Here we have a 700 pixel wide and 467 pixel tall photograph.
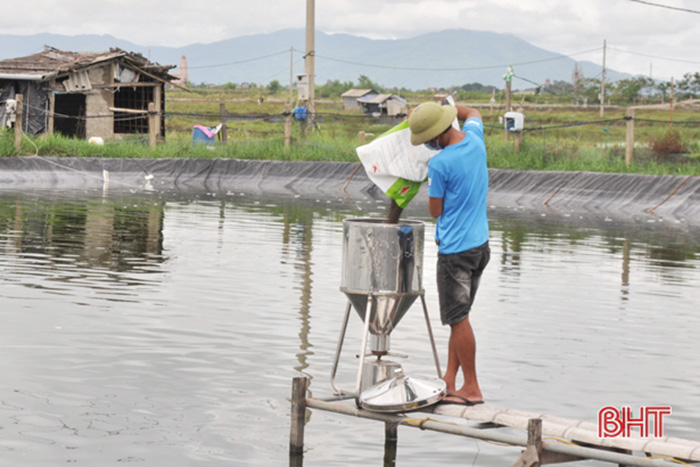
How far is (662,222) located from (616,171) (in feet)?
13.7

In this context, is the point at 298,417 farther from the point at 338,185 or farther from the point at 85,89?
the point at 85,89

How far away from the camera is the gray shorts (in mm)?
6449

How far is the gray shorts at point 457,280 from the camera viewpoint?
645 centimetres

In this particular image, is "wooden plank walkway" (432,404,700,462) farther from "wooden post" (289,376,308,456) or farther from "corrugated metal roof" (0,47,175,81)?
"corrugated metal roof" (0,47,175,81)

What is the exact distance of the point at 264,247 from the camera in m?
14.8

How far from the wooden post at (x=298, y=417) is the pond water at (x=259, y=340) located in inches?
3.0

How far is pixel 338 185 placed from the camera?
2653 centimetres

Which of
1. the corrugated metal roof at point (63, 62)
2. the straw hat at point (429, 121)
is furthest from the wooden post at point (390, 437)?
the corrugated metal roof at point (63, 62)

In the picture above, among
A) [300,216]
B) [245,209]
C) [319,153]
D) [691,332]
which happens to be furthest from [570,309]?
[319,153]

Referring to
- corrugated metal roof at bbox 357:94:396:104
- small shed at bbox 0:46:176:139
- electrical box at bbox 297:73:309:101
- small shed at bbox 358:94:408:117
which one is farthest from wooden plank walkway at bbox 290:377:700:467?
corrugated metal roof at bbox 357:94:396:104

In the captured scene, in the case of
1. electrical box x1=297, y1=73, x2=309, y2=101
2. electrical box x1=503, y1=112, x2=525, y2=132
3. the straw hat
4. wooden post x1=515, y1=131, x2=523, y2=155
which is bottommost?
the straw hat

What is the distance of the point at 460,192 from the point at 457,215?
0.14 metres

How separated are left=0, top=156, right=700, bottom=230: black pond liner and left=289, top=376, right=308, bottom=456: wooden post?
14.3 m

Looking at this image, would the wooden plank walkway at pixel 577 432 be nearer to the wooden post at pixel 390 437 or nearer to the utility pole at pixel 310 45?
the wooden post at pixel 390 437
